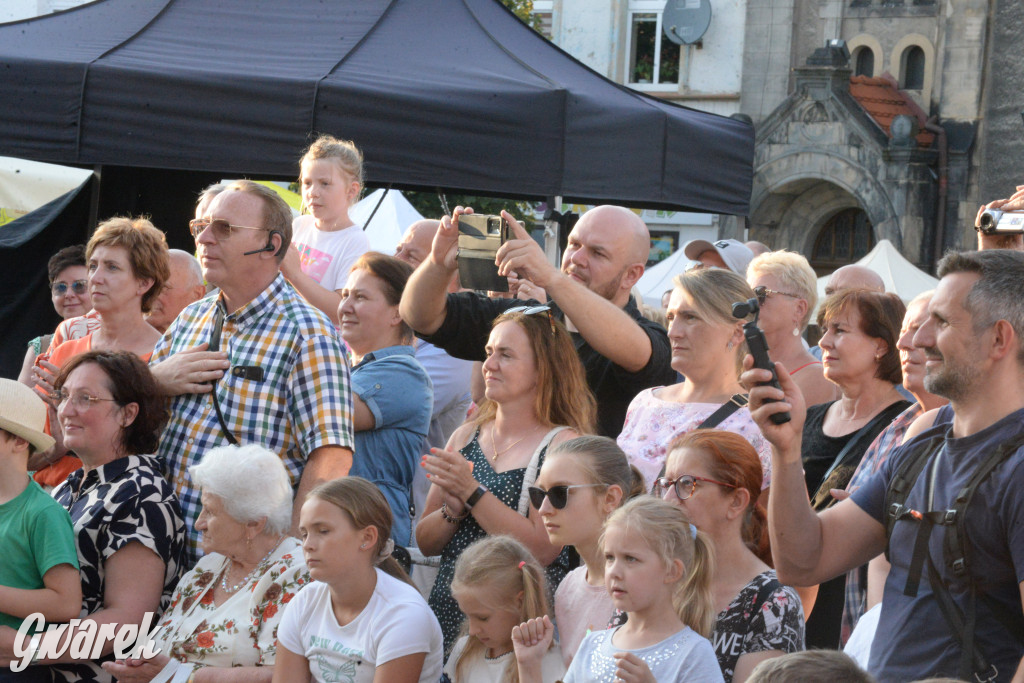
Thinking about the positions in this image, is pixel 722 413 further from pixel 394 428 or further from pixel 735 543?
pixel 394 428

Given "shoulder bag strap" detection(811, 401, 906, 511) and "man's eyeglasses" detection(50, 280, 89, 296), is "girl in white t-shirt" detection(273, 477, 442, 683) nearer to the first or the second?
"shoulder bag strap" detection(811, 401, 906, 511)

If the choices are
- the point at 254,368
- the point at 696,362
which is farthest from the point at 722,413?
the point at 254,368

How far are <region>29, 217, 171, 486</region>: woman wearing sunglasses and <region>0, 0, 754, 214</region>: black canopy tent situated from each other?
1411 mm

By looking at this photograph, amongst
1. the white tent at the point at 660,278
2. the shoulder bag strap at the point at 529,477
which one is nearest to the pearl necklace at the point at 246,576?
the shoulder bag strap at the point at 529,477

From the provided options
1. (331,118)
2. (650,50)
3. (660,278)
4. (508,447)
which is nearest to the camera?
(508,447)

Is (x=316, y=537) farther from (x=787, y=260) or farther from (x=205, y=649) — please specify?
(x=787, y=260)

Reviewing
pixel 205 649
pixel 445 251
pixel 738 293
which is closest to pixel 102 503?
pixel 205 649

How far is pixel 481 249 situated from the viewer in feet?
13.8

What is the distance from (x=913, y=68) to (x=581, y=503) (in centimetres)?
2211

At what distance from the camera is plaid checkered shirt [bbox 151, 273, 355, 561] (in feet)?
13.2

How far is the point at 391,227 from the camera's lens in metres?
10.8

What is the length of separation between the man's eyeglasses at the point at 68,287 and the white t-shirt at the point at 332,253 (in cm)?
107

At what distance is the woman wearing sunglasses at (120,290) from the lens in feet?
15.9

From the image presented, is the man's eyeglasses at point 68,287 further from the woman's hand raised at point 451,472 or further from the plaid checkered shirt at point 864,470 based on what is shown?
the plaid checkered shirt at point 864,470
